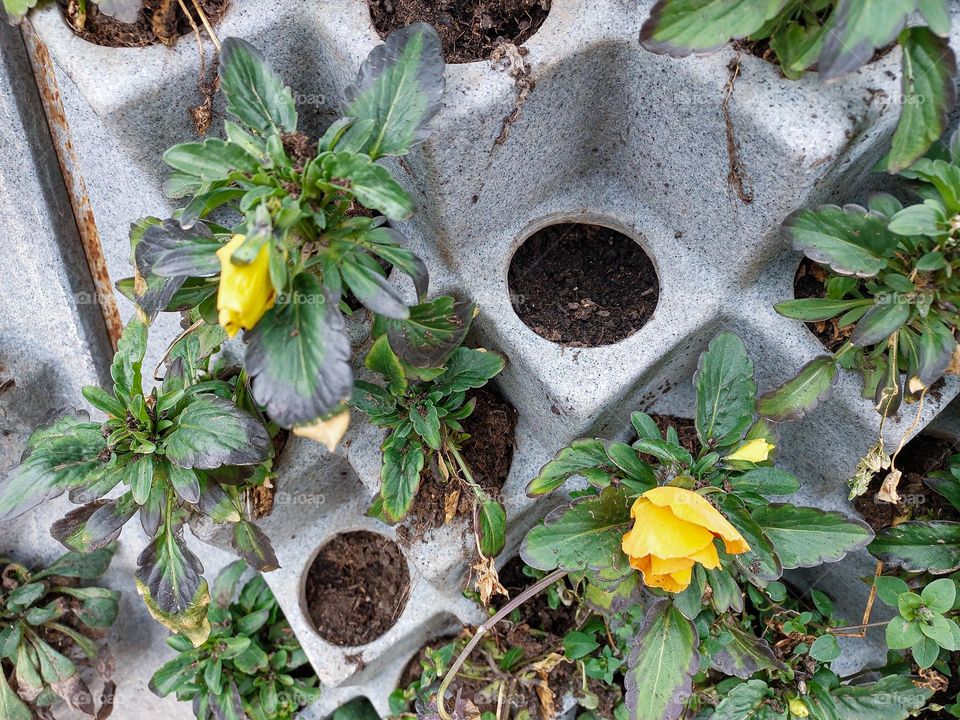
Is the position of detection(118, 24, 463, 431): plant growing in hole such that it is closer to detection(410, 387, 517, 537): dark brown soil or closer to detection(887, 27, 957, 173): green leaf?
detection(410, 387, 517, 537): dark brown soil

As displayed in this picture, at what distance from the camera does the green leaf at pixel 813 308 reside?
4.99ft

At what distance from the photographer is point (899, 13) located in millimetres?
1148

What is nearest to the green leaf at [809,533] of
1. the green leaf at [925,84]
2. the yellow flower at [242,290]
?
the green leaf at [925,84]

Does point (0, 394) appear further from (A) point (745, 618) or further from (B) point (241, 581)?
(A) point (745, 618)

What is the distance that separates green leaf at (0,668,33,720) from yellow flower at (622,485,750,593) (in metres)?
1.91

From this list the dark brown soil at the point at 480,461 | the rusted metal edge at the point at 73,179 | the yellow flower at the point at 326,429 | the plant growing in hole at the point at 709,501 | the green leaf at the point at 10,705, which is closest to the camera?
the yellow flower at the point at 326,429

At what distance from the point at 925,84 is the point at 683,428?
0.98 m

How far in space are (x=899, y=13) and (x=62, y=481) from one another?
68.5 inches

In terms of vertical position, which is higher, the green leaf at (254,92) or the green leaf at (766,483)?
the green leaf at (254,92)

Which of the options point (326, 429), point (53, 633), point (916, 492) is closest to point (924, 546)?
point (916, 492)

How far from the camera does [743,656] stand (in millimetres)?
1681

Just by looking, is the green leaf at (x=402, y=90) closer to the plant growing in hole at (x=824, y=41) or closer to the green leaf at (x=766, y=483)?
the plant growing in hole at (x=824, y=41)

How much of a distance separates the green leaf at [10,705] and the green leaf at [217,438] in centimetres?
121

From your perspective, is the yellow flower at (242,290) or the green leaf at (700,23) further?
the green leaf at (700,23)
